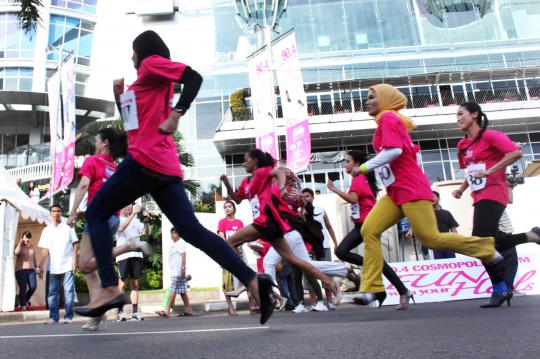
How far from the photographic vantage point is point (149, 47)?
3.03 meters

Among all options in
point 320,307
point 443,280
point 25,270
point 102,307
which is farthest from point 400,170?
point 25,270

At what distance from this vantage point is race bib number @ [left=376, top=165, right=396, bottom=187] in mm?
3930

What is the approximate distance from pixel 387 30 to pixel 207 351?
3297 cm

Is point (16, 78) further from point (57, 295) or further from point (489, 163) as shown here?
point (489, 163)

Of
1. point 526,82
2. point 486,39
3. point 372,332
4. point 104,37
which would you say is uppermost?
point 104,37

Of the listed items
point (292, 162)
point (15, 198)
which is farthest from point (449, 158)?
point (15, 198)

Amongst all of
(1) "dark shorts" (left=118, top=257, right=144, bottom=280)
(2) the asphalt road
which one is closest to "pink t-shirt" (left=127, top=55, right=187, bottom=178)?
(2) the asphalt road

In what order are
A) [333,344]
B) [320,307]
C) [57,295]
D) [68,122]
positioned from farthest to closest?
[68,122]
[57,295]
[320,307]
[333,344]

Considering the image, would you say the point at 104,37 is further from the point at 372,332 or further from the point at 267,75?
the point at 372,332

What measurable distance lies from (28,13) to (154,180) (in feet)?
16.3

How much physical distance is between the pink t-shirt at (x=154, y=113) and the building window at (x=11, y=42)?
109 ft

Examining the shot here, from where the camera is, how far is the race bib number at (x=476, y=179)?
172 inches

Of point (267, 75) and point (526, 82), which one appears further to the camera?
point (526, 82)

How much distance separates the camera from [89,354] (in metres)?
2.21
